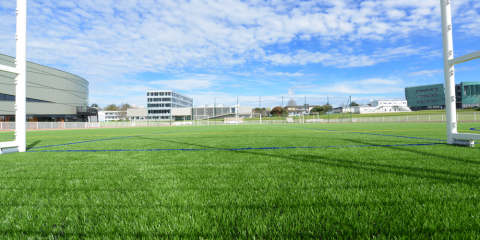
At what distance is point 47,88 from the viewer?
147 ft

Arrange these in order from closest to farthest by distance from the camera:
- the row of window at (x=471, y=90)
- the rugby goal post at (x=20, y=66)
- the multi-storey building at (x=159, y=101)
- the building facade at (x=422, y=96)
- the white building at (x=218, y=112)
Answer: the rugby goal post at (x=20, y=66)
the row of window at (x=471, y=90)
the white building at (x=218, y=112)
the building facade at (x=422, y=96)
the multi-storey building at (x=159, y=101)

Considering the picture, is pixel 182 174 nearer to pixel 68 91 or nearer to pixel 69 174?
pixel 69 174

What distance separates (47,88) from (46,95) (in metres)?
1.52

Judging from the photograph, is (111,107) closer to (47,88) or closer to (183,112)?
(183,112)

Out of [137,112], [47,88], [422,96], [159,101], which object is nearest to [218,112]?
[159,101]

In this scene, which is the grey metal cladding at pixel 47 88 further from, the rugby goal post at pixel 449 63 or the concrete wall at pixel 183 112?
the rugby goal post at pixel 449 63

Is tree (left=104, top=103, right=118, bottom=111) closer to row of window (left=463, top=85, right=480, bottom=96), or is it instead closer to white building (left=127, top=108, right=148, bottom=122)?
white building (left=127, top=108, right=148, bottom=122)

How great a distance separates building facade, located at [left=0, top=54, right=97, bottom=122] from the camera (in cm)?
3588

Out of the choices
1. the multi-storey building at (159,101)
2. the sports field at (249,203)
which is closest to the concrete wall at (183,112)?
the multi-storey building at (159,101)

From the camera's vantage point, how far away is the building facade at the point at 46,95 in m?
35.9

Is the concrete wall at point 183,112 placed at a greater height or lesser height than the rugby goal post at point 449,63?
greater

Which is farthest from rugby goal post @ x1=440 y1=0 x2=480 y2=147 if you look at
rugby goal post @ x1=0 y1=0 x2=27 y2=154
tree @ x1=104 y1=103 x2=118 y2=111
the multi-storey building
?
tree @ x1=104 y1=103 x2=118 y2=111

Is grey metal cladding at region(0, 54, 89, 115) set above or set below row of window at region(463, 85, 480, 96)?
above

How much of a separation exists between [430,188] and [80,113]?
6762 cm
